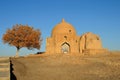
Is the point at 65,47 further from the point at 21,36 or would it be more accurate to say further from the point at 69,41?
the point at 21,36

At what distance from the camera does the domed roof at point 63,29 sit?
52.3m

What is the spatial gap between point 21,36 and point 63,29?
363 inches

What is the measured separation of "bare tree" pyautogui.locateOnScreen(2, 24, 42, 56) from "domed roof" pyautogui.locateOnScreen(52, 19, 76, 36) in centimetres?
457

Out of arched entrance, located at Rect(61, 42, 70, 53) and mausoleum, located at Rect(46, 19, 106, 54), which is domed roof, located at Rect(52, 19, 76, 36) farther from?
arched entrance, located at Rect(61, 42, 70, 53)

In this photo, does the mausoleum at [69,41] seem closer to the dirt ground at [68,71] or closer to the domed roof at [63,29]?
the domed roof at [63,29]

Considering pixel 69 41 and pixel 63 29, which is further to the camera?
pixel 63 29

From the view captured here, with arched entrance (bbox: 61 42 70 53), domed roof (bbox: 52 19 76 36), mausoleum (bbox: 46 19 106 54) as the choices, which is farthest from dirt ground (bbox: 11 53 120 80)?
arched entrance (bbox: 61 42 70 53)

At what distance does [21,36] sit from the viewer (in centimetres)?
5131

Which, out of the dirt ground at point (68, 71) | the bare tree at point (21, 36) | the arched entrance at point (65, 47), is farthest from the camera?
the arched entrance at point (65, 47)

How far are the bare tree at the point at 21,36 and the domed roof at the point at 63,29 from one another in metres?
4.57

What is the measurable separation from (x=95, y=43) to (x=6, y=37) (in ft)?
63.8

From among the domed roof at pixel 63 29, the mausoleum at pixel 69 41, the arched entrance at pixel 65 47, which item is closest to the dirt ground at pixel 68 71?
the mausoleum at pixel 69 41

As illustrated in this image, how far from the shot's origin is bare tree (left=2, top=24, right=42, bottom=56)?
5147cm

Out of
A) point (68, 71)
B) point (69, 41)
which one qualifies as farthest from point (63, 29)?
point (68, 71)
